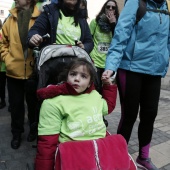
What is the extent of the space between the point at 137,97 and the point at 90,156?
3.17 ft

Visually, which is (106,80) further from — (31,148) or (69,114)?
(31,148)

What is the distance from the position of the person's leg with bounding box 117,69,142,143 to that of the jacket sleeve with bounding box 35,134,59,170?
0.93 metres

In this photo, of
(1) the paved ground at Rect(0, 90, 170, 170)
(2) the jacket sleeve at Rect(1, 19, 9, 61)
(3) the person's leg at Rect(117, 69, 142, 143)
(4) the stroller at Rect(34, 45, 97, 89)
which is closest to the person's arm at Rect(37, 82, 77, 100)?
(4) the stroller at Rect(34, 45, 97, 89)

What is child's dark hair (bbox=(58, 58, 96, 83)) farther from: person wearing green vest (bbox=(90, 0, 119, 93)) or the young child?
person wearing green vest (bbox=(90, 0, 119, 93))

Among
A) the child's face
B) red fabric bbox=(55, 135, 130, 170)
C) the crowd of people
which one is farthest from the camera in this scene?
the child's face

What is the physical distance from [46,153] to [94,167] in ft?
1.28

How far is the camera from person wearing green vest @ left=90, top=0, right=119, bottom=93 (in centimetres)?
406

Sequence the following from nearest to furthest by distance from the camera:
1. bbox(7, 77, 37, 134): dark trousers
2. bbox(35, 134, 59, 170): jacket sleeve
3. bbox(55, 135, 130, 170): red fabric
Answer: bbox(55, 135, 130, 170): red fabric, bbox(35, 134, 59, 170): jacket sleeve, bbox(7, 77, 37, 134): dark trousers

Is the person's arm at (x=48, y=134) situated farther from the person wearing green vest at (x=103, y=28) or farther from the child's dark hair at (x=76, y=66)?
the person wearing green vest at (x=103, y=28)

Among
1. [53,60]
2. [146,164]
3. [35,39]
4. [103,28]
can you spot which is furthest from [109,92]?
[103,28]

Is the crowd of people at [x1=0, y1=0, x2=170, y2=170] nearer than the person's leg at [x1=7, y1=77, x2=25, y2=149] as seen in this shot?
Yes

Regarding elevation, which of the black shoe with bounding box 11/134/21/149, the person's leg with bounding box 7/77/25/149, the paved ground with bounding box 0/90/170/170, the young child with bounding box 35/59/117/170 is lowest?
the paved ground with bounding box 0/90/170/170

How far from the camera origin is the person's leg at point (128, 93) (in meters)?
2.41

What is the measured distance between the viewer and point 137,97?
97.2 inches
